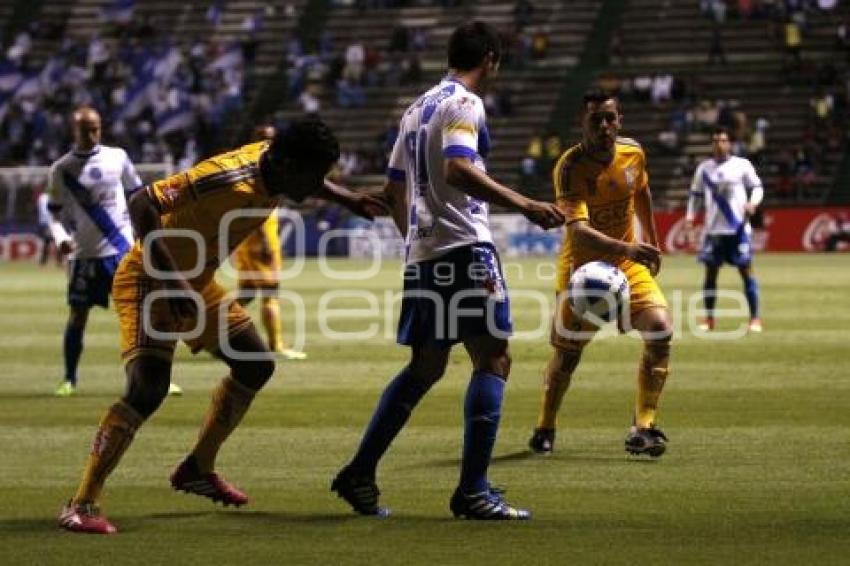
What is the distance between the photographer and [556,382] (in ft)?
40.9

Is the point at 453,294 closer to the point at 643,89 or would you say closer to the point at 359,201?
the point at 359,201

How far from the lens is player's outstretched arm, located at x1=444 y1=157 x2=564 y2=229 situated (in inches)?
345

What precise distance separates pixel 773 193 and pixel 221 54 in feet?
64.3

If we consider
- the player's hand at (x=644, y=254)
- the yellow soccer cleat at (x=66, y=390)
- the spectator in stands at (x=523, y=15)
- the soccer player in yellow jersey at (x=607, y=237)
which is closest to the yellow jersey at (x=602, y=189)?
the soccer player in yellow jersey at (x=607, y=237)

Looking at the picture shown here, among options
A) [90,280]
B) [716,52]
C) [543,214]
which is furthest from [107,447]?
[716,52]

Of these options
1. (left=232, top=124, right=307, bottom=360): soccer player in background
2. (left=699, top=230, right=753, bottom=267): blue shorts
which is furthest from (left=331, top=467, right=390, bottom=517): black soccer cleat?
(left=699, top=230, right=753, bottom=267): blue shorts

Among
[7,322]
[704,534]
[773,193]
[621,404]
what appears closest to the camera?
[704,534]

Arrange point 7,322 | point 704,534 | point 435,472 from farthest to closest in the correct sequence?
point 7,322 < point 435,472 < point 704,534

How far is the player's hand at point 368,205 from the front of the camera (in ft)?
31.2

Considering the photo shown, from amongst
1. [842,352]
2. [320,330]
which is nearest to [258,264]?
[320,330]

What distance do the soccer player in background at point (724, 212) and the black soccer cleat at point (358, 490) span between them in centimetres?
1452

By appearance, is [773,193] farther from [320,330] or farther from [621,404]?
[621,404]

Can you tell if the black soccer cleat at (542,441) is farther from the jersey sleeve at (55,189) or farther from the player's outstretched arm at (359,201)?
the jersey sleeve at (55,189)

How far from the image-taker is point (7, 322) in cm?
2677
